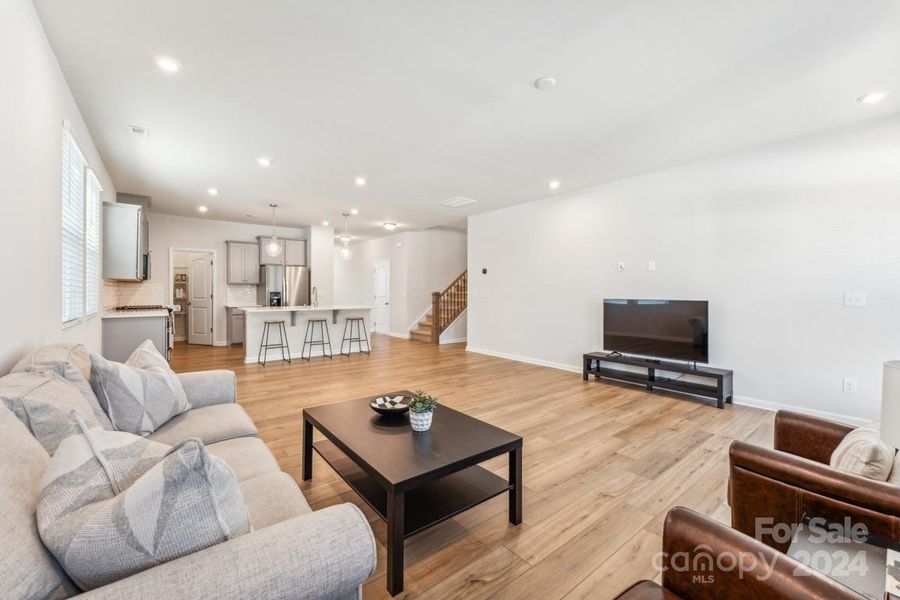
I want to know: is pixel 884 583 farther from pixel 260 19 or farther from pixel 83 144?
pixel 83 144

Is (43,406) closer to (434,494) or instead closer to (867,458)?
(434,494)

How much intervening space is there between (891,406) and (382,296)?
989 centimetres

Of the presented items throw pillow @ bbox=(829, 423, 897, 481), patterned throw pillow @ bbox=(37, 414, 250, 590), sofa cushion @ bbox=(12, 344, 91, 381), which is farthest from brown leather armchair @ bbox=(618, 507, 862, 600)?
sofa cushion @ bbox=(12, 344, 91, 381)

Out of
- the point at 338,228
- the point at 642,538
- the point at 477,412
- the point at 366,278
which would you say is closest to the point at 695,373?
the point at 477,412

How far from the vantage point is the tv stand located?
163 inches

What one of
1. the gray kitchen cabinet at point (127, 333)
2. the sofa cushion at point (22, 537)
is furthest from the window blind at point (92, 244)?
the sofa cushion at point (22, 537)

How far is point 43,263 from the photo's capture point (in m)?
2.36

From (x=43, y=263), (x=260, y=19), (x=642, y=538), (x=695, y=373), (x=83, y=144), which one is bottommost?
(x=642, y=538)

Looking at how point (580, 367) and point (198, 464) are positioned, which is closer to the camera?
point (198, 464)

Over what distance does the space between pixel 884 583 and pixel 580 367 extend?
4702 millimetres

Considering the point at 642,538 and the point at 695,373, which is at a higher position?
the point at 695,373

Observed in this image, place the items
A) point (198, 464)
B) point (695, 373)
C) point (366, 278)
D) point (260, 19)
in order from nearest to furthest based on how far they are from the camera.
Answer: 1. point (198, 464)
2. point (260, 19)
3. point (695, 373)
4. point (366, 278)

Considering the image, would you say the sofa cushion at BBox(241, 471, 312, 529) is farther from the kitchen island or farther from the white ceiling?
the kitchen island

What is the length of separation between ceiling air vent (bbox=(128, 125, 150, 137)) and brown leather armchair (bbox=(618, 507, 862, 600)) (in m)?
4.89
